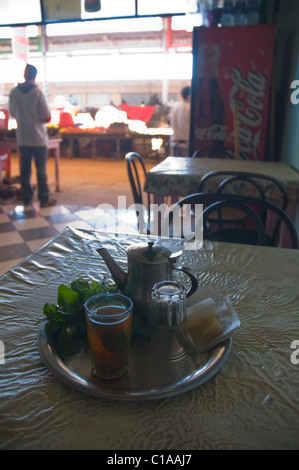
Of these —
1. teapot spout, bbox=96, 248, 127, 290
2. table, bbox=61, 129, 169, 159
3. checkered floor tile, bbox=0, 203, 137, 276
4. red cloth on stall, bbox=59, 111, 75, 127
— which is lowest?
checkered floor tile, bbox=0, 203, 137, 276

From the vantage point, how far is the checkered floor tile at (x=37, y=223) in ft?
10.3

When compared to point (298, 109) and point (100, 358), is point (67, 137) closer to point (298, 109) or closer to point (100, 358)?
point (298, 109)

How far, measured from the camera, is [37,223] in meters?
3.82

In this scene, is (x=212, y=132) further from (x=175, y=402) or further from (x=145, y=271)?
(x=175, y=402)

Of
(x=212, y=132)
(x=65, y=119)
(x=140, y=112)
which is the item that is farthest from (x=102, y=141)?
(x=212, y=132)

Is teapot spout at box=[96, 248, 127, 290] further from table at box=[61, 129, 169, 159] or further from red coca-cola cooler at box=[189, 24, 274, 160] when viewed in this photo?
table at box=[61, 129, 169, 159]

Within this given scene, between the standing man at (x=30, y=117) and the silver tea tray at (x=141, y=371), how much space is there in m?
3.77

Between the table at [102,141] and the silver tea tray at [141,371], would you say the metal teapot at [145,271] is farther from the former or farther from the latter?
the table at [102,141]

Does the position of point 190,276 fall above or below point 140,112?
below

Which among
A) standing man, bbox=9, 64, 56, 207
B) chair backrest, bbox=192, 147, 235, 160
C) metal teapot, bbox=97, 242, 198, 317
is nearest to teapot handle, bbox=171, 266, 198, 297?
metal teapot, bbox=97, 242, 198, 317

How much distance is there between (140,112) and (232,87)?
19.7 ft

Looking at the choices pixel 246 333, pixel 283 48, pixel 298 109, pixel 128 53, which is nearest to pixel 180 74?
pixel 128 53

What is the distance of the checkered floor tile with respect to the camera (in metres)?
3.14
